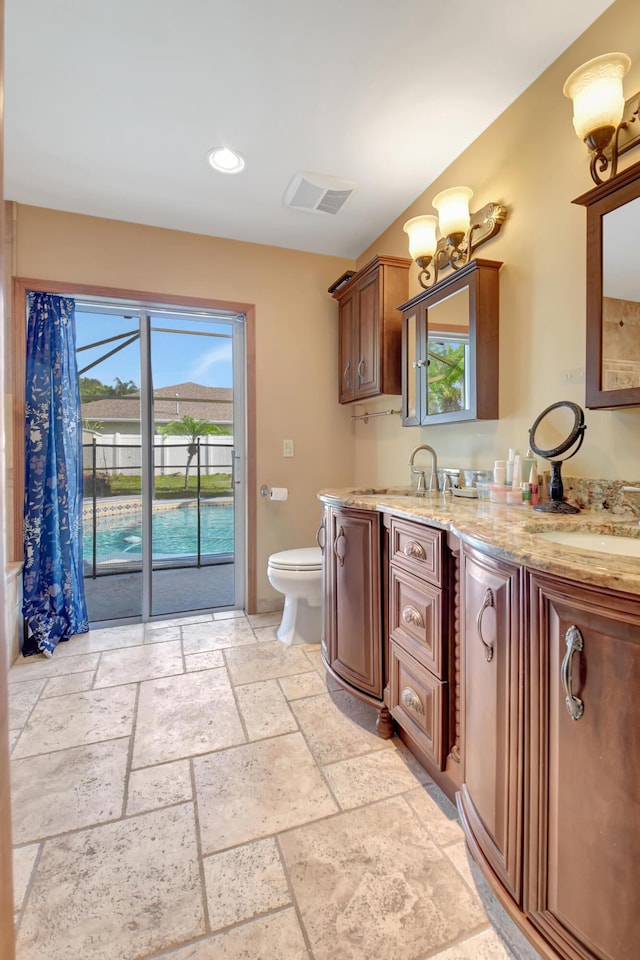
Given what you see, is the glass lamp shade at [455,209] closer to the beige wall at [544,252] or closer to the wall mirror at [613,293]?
the beige wall at [544,252]

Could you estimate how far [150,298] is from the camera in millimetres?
2715

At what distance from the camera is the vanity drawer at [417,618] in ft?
4.41

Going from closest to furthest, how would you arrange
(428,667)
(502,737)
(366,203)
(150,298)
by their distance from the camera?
1. (502,737)
2. (428,667)
3. (366,203)
4. (150,298)

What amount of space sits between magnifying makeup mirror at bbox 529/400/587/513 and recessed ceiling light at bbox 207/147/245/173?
1.87 meters

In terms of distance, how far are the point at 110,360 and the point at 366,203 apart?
1.85 metres

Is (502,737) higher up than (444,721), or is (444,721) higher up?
(502,737)

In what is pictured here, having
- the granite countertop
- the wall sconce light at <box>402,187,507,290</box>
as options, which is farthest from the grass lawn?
the wall sconce light at <box>402,187,507,290</box>

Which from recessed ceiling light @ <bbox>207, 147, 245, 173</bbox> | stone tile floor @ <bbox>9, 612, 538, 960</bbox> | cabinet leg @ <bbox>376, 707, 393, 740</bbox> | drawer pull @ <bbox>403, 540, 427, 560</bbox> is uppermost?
recessed ceiling light @ <bbox>207, 147, 245, 173</bbox>

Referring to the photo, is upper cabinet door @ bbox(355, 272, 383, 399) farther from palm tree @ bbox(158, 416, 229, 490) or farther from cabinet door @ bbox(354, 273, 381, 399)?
palm tree @ bbox(158, 416, 229, 490)

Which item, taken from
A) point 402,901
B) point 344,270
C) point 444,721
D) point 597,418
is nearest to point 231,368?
point 344,270

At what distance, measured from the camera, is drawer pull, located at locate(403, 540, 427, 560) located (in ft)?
4.66

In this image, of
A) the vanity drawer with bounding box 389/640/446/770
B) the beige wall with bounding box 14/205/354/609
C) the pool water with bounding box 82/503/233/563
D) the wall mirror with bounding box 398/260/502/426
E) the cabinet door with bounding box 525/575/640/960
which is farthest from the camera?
the pool water with bounding box 82/503/233/563

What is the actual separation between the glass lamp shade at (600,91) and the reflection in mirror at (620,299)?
26cm

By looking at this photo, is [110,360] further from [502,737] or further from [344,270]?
[502,737]
